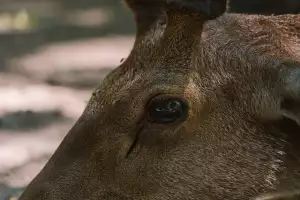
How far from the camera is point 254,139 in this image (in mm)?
3873

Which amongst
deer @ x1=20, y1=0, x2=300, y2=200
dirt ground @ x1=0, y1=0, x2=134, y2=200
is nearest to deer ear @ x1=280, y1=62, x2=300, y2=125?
deer @ x1=20, y1=0, x2=300, y2=200

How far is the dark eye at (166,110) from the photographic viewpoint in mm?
3861

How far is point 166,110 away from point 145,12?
66 cm

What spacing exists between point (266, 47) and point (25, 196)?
1.27 m

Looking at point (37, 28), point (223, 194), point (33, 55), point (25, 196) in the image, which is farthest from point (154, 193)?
point (37, 28)

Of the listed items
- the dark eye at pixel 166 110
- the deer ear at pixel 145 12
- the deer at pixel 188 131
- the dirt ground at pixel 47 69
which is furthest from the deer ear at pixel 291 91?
the dirt ground at pixel 47 69

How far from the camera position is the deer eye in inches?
152

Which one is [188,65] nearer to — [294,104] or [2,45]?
[294,104]

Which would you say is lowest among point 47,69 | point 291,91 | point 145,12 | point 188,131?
point 188,131

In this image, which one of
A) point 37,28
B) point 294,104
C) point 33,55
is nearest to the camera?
point 294,104

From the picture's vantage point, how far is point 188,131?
12.6 feet

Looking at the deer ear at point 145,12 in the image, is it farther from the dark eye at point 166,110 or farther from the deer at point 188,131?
the dark eye at point 166,110

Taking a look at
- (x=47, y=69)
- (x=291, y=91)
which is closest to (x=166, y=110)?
(x=291, y=91)

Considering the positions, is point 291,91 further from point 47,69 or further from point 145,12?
point 47,69
